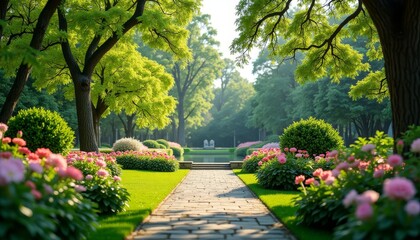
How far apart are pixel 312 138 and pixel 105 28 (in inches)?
349

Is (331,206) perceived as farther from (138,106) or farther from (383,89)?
(138,106)

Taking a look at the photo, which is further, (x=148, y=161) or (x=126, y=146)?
(x=126, y=146)

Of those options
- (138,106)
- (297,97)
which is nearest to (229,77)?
(297,97)

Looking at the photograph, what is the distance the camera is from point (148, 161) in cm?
2117

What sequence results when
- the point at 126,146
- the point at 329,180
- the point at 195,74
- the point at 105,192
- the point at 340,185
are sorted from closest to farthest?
the point at 329,180 < the point at 340,185 < the point at 105,192 < the point at 126,146 < the point at 195,74

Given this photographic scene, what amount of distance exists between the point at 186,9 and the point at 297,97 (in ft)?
91.4

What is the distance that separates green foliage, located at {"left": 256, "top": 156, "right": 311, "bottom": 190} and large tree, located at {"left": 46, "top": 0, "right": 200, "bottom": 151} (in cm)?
602

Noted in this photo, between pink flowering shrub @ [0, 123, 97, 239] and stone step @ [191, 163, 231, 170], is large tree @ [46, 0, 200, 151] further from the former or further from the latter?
stone step @ [191, 163, 231, 170]

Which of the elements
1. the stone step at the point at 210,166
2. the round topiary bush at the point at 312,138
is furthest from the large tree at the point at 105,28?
the stone step at the point at 210,166

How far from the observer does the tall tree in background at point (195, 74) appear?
48.2 metres

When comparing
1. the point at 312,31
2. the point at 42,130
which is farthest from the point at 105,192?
the point at 312,31

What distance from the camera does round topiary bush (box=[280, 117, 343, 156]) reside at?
16.1 m

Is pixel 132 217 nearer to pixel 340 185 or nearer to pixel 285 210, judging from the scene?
pixel 285 210

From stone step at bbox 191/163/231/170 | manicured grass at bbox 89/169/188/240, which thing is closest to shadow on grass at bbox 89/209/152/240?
manicured grass at bbox 89/169/188/240
